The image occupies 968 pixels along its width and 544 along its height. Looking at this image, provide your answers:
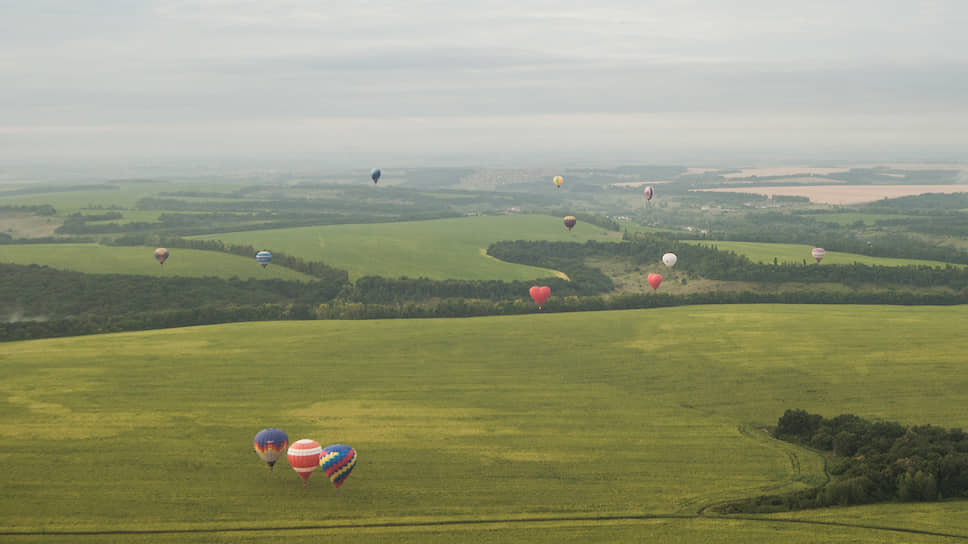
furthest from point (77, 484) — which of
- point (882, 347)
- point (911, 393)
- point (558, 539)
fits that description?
point (882, 347)

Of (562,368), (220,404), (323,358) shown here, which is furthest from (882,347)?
(220,404)

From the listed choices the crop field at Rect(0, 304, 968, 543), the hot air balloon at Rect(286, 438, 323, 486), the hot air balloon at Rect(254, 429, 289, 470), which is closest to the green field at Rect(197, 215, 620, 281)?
the crop field at Rect(0, 304, 968, 543)

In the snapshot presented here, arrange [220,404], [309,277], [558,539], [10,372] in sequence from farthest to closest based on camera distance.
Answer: [309,277] < [10,372] < [220,404] < [558,539]

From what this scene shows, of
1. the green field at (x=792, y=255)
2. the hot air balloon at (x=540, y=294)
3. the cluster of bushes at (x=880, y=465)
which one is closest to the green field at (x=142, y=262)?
the hot air balloon at (x=540, y=294)

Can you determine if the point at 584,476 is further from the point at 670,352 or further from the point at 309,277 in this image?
the point at 309,277

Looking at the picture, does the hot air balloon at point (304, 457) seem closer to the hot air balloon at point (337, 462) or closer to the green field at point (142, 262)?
the hot air balloon at point (337, 462)

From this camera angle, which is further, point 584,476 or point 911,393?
point 911,393

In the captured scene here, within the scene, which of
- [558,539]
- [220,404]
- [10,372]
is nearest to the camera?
[558,539]
